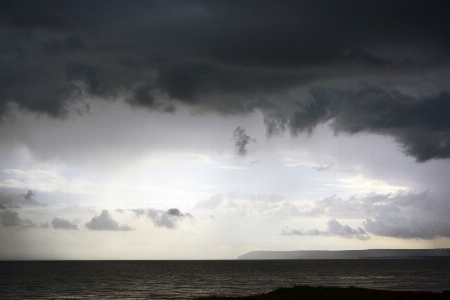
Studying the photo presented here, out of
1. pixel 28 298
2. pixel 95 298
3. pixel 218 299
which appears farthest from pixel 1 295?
pixel 218 299

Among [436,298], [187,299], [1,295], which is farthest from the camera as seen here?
[1,295]

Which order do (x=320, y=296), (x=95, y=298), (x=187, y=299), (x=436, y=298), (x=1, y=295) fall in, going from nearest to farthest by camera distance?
(x=436, y=298), (x=320, y=296), (x=187, y=299), (x=95, y=298), (x=1, y=295)

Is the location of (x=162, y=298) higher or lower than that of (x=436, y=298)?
lower

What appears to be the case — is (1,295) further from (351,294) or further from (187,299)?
(351,294)

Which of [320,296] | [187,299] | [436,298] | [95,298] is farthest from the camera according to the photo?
[95,298]

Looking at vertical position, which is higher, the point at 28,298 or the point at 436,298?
the point at 436,298

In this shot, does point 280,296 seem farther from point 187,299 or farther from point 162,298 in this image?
point 162,298

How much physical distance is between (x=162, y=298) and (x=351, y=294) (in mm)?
36295

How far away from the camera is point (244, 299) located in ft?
188

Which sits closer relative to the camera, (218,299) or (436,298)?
(436,298)

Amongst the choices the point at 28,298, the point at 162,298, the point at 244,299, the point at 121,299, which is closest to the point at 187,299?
the point at 162,298

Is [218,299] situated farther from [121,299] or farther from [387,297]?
[121,299]

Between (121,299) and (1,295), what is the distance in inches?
1264

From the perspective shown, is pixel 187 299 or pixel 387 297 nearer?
pixel 387 297
